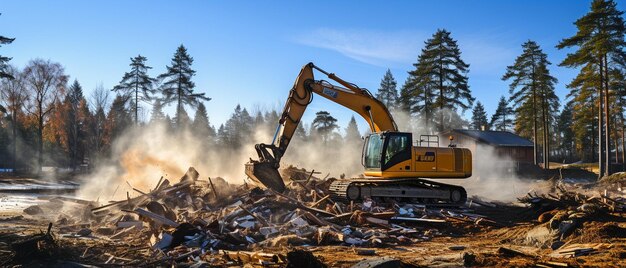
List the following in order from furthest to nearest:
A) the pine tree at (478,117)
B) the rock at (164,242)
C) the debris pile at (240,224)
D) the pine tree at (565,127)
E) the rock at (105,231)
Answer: the pine tree at (478,117) → the pine tree at (565,127) → the rock at (105,231) → the rock at (164,242) → the debris pile at (240,224)

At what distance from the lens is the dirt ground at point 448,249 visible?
8.62 m

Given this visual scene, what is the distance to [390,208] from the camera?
15.8 m

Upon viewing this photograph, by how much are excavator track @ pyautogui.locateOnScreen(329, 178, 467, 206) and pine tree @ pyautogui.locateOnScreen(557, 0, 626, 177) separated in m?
21.4

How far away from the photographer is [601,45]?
33.2m

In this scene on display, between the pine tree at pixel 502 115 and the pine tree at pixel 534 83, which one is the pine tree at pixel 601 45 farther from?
the pine tree at pixel 502 115

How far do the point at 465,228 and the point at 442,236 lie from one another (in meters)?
1.29

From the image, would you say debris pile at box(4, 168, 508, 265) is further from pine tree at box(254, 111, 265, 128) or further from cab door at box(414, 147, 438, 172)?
pine tree at box(254, 111, 265, 128)

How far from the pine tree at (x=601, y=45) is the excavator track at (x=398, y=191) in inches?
841

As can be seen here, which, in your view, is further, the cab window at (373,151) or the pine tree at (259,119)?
the pine tree at (259,119)

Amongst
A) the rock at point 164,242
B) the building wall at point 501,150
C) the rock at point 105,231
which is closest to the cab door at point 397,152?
the rock at point 164,242

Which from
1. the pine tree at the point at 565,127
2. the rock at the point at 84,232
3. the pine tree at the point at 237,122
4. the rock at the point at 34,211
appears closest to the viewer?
the rock at the point at 84,232

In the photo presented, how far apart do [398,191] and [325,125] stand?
4578 cm

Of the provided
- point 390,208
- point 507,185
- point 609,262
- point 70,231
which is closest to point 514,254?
point 609,262

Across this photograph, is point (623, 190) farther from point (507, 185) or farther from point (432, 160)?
point (432, 160)
